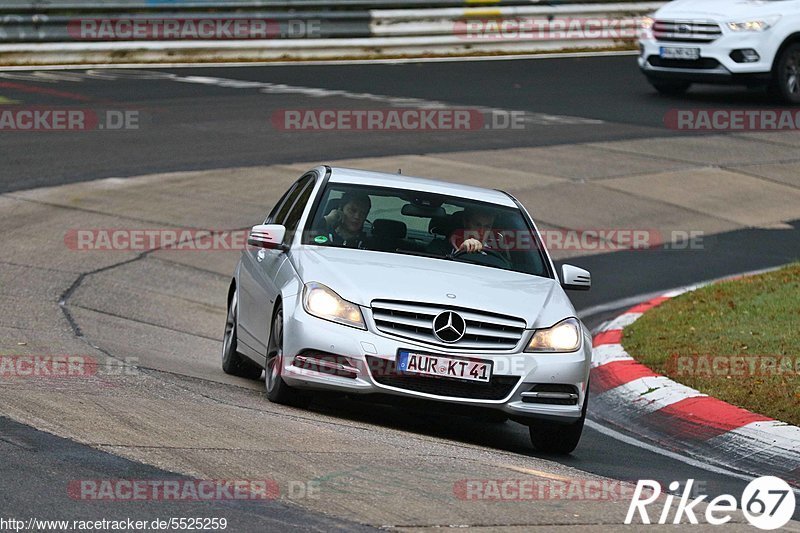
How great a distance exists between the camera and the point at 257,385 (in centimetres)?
979

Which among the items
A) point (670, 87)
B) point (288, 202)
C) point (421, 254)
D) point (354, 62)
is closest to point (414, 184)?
point (421, 254)

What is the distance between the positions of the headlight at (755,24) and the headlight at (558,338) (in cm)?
1648

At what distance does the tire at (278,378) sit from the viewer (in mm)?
8375

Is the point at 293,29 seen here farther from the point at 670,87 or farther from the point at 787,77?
the point at 787,77

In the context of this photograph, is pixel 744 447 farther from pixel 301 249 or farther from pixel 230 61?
pixel 230 61

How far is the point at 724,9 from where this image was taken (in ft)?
78.7

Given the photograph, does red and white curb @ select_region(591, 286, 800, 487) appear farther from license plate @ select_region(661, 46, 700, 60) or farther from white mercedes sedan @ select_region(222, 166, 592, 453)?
license plate @ select_region(661, 46, 700, 60)

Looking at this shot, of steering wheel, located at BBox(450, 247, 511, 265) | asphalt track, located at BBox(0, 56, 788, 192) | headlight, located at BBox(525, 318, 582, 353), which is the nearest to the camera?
headlight, located at BBox(525, 318, 582, 353)

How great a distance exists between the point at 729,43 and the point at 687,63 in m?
0.78

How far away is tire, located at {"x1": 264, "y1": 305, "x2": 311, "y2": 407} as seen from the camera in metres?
8.38

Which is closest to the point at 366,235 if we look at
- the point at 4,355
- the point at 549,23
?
the point at 4,355

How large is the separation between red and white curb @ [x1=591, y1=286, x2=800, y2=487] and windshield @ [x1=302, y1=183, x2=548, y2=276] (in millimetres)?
1296
